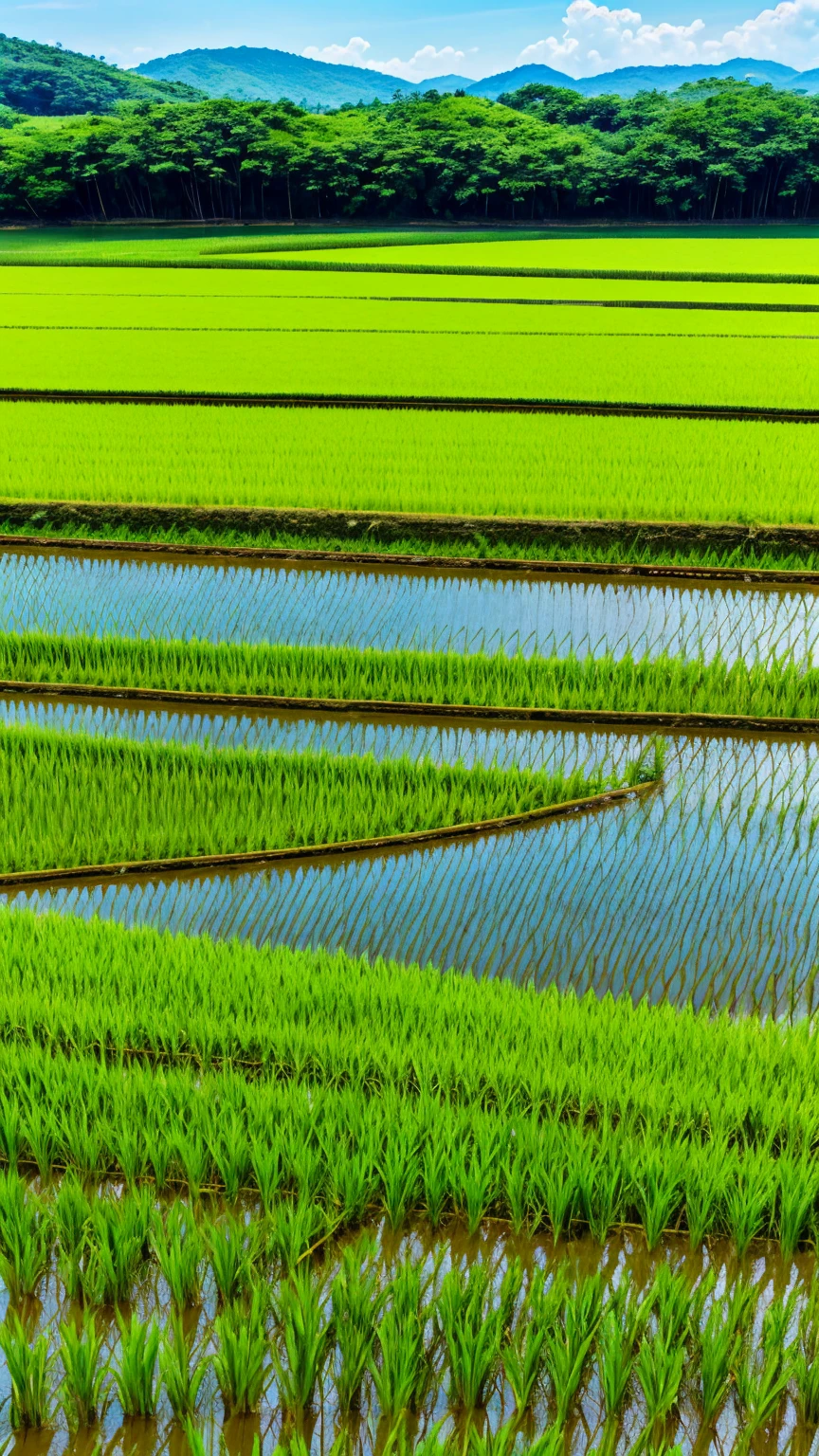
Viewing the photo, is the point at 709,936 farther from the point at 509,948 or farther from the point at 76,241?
the point at 76,241

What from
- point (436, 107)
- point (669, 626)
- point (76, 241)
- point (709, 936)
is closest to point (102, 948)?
point (709, 936)

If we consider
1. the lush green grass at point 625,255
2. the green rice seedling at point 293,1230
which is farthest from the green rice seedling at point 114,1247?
the lush green grass at point 625,255

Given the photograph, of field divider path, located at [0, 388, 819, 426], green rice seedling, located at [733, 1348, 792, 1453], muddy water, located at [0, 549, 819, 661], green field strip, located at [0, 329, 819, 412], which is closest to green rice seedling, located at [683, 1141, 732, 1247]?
green rice seedling, located at [733, 1348, 792, 1453]

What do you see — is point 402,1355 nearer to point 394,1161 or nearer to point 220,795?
point 394,1161

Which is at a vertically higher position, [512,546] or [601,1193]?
[512,546]

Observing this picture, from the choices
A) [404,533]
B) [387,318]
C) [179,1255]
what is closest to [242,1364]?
[179,1255]

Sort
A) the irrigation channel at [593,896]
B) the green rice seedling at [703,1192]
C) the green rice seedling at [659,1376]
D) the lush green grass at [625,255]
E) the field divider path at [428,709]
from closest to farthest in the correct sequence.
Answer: the green rice seedling at [659,1376] → the green rice seedling at [703,1192] → the irrigation channel at [593,896] → the field divider path at [428,709] → the lush green grass at [625,255]

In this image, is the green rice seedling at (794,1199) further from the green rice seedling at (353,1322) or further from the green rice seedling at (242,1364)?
the green rice seedling at (242,1364)
